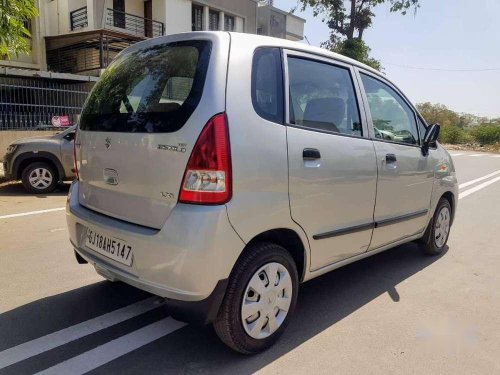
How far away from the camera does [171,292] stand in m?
2.35

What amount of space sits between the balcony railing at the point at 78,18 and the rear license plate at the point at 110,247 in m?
18.4

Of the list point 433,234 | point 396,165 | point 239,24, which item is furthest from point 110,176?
point 239,24

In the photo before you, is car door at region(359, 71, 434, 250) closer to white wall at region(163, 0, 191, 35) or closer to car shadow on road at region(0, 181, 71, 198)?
car shadow on road at region(0, 181, 71, 198)

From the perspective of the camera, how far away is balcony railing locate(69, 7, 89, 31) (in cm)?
1875

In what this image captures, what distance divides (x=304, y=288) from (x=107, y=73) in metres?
2.36

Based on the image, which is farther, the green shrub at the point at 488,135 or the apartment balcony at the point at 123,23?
the green shrub at the point at 488,135

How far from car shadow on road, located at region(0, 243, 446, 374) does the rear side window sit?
1.47m

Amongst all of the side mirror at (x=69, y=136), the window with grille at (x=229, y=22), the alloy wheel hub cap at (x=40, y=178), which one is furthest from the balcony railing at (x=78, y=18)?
the alloy wheel hub cap at (x=40, y=178)

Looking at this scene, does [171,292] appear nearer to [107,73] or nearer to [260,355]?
[260,355]

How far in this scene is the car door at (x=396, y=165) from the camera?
350cm

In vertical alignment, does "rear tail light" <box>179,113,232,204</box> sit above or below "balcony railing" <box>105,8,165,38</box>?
below

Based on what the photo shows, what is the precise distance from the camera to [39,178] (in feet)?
26.8

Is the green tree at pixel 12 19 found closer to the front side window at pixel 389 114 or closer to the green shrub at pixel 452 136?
the front side window at pixel 389 114

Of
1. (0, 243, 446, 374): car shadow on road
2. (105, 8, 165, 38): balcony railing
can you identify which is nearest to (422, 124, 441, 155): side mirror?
(0, 243, 446, 374): car shadow on road
